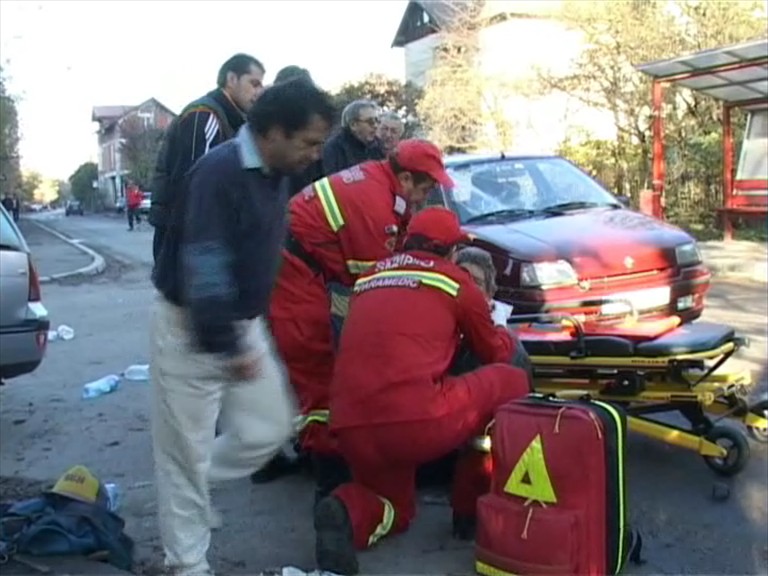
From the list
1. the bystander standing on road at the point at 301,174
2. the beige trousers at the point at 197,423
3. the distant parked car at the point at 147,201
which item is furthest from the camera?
the bystander standing on road at the point at 301,174

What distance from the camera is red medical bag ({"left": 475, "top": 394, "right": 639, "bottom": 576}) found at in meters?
4.24

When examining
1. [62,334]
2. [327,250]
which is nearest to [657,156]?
[62,334]

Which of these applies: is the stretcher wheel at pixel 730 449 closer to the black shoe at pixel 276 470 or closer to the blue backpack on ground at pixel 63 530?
the black shoe at pixel 276 470

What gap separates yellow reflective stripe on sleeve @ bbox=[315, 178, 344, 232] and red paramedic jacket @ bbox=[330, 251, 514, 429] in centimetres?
58

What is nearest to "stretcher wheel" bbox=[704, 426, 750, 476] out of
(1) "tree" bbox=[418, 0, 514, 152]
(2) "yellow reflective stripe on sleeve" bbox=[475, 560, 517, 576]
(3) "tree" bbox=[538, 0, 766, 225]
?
(2) "yellow reflective stripe on sleeve" bbox=[475, 560, 517, 576]

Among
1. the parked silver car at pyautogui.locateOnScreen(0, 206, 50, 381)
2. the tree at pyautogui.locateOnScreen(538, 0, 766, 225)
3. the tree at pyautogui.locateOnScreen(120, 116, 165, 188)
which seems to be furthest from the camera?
the tree at pyautogui.locateOnScreen(120, 116, 165, 188)

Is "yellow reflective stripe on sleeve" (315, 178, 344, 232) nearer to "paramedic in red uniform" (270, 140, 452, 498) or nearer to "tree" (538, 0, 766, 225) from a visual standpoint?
"paramedic in red uniform" (270, 140, 452, 498)

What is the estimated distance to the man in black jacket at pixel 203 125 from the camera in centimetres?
546

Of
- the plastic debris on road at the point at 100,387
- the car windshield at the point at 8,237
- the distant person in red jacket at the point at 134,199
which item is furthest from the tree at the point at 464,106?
the car windshield at the point at 8,237

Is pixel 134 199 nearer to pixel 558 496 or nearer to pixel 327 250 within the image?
pixel 327 250

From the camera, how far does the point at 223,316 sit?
3.52 m

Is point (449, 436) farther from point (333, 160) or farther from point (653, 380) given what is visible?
point (333, 160)

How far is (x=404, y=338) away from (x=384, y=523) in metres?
0.83

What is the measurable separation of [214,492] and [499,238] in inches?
111
